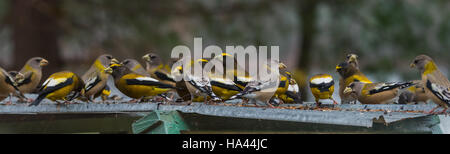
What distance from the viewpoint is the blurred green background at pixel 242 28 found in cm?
1064

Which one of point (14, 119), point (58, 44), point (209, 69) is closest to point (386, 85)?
point (209, 69)

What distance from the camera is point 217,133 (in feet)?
13.3

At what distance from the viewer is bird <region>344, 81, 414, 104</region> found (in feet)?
19.3

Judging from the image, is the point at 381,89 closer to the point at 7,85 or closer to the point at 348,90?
the point at 348,90

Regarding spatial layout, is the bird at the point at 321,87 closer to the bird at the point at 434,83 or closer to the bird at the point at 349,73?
→ the bird at the point at 349,73

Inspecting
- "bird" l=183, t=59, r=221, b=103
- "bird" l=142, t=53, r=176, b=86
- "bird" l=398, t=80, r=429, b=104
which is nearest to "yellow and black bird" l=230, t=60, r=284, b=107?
"bird" l=183, t=59, r=221, b=103

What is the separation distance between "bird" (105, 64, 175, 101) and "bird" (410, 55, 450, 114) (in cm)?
257

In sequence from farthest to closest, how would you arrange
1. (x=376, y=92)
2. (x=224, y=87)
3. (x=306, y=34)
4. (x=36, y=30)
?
(x=36, y=30) < (x=306, y=34) < (x=376, y=92) < (x=224, y=87)

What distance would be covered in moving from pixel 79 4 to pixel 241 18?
347cm

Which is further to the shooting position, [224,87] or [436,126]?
[224,87]

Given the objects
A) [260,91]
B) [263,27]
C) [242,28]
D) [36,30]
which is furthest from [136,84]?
[36,30]

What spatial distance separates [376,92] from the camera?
5.95 meters

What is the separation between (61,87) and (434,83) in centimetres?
370
